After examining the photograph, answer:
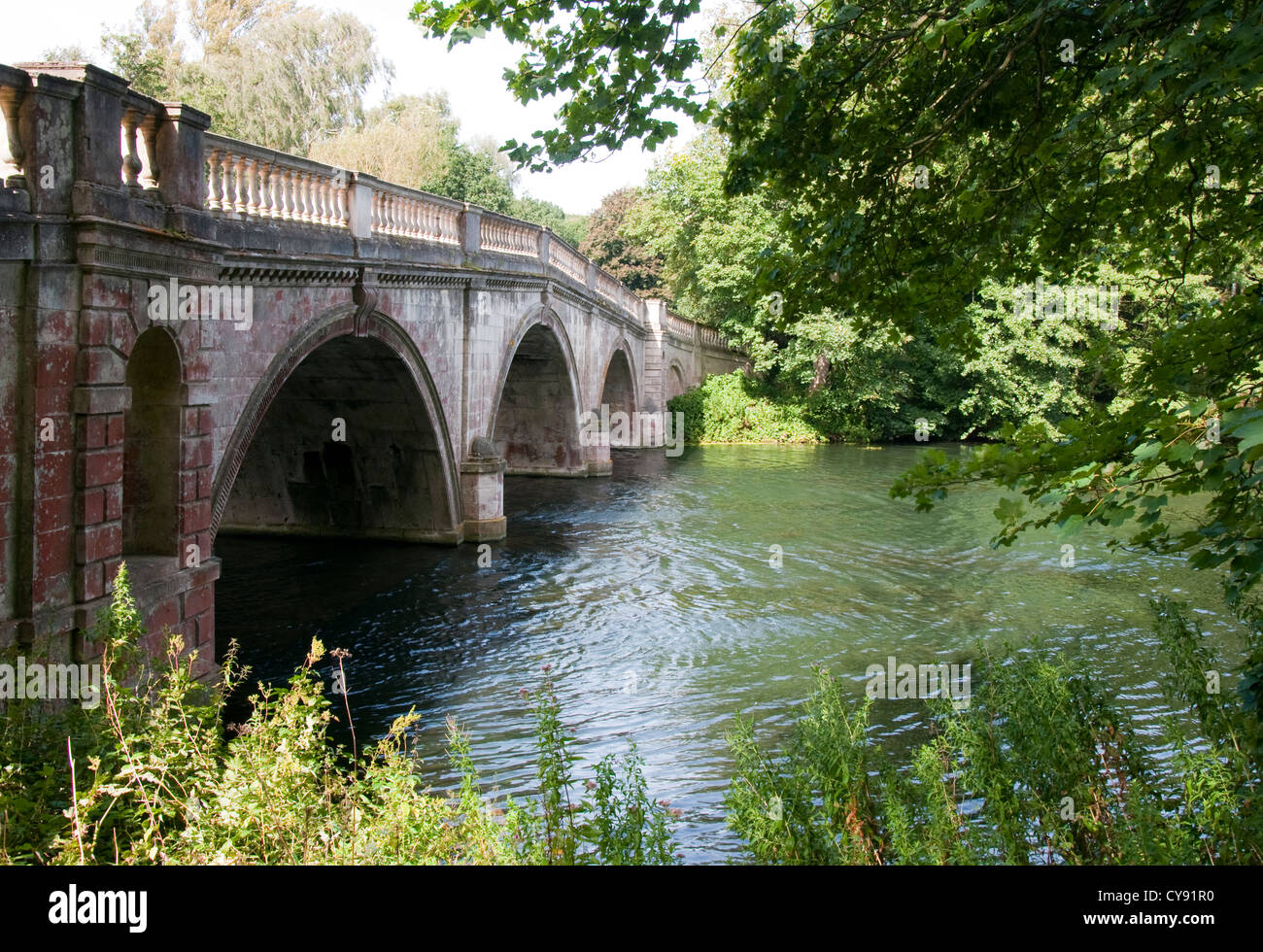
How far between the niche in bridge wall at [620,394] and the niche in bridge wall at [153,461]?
823 inches

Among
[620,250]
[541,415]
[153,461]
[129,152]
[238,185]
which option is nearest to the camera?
[129,152]

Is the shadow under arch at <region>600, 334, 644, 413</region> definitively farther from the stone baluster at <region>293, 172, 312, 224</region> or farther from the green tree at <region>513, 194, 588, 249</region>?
the green tree at <region>513, 194, 588, 249</region>

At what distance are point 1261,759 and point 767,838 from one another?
73.0 inches

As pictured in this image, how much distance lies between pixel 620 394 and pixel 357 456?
50.8ft

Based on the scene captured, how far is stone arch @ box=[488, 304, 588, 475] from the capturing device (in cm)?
2178

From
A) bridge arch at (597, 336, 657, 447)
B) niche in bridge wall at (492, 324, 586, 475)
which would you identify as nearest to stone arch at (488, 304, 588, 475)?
niche in bridge wall at (492, 324, 586, 475)

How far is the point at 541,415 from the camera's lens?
22.8 metres

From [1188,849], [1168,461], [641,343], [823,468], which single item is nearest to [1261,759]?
[1188,849]

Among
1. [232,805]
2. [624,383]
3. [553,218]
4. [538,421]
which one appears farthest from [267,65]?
[232,805]

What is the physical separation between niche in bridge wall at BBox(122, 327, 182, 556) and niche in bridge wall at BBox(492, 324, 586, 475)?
14044 millimetres

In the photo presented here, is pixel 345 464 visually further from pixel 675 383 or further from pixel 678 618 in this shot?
pixel 675 383

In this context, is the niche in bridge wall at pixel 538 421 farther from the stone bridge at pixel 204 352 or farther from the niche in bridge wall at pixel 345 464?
the niche in bridge wall at pixel 345 464

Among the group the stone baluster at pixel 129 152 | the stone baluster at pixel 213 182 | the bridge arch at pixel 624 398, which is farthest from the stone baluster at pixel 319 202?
the bridge arch at pixel 624 398

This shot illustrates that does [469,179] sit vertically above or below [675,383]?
above
